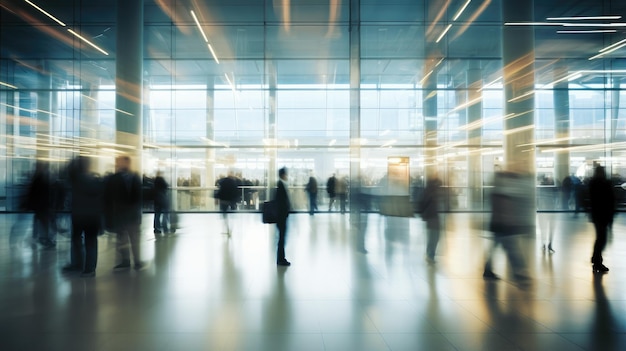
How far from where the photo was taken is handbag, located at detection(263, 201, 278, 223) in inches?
292

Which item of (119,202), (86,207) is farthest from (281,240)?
(86,207)

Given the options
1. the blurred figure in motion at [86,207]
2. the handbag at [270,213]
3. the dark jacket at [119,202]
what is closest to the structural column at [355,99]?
the handbag at [270,213]

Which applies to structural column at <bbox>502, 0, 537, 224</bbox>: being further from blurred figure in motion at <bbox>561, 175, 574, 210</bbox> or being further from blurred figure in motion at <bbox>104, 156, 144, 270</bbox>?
blurred figure in motion at <bbox>104, 156, 144, 270</bbox>

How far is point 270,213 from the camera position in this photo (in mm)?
7480

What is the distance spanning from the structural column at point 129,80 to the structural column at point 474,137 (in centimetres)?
1385

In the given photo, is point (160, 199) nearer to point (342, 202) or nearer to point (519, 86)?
point (342, 202)

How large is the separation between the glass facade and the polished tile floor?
Result: 10440mm

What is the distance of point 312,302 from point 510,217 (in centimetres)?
335

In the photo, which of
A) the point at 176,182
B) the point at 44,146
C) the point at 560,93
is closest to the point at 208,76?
the point at 176,182

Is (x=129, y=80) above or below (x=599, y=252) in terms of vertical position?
above

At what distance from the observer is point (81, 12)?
16.7 m

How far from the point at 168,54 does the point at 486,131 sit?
1530 centimetres

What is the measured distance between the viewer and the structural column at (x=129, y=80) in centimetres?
1370

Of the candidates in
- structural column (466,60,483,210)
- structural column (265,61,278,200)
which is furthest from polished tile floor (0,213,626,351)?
structural column (466,60,483,210)
